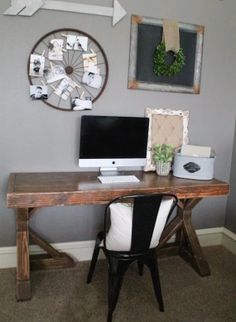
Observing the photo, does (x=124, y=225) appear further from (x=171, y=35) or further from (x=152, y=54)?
(x=171, y=35)

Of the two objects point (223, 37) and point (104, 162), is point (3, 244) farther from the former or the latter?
point (223, 37)

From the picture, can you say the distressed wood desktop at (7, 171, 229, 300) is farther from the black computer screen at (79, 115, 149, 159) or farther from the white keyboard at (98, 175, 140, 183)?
the black computer screen at (79, 115, 149, 159)

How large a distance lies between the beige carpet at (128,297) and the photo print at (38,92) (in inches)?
54.8

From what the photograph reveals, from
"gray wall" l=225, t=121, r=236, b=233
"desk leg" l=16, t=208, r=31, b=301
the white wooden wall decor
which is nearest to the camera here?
"desk leg" l=16, t=208, r=31, b=301

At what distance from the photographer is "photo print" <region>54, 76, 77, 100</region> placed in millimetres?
2332

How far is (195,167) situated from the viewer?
2373 mm

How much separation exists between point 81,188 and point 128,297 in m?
0.86

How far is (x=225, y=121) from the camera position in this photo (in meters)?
2.83

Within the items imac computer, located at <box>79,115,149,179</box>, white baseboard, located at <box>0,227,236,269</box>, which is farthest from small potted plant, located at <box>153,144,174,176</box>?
white baseboard, located at <box>0,227,236,269</box>

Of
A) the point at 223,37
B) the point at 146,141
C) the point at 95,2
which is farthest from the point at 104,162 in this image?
the point at 223,37

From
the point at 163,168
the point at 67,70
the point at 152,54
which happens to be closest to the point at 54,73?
the point at 67,70

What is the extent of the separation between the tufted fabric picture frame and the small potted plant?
0.10 meters

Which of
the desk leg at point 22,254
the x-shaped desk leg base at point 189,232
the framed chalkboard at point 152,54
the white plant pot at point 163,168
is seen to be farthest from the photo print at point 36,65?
the x-shaped desk leg base at point 189,232

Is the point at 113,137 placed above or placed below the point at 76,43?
below
